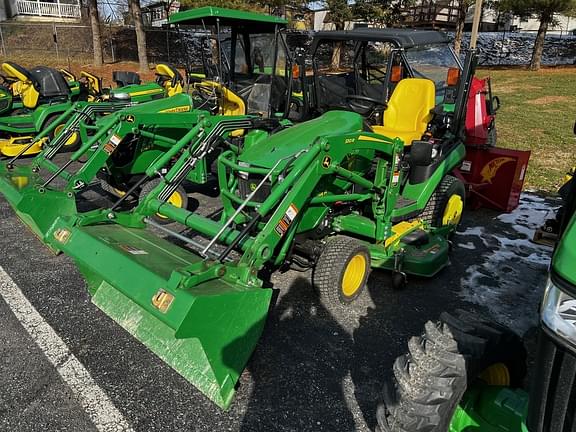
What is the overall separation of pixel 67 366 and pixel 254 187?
6.06ft

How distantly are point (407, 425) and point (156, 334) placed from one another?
70.7 inches

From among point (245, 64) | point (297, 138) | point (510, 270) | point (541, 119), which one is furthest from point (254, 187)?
point (541, 119)

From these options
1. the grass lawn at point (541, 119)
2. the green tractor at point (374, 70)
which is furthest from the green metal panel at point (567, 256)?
Answer: the grass lawn at point (541, 119)

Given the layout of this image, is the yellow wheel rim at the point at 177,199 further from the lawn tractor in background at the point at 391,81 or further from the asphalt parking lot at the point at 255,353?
the lawn tractor in background at the point at 391,81

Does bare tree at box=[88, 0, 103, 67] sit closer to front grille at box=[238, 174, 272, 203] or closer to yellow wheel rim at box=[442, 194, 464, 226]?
front grille at box=[238, 174, 272, 203]

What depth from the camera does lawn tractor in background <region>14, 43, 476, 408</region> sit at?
2668 mm

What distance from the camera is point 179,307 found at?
2.45 m

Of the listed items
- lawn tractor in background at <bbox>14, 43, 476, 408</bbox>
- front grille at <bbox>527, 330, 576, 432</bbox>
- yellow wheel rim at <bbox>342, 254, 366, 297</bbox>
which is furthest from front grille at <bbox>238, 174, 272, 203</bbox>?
front grille at <bbox>527, 330, 576, 432</bbox>

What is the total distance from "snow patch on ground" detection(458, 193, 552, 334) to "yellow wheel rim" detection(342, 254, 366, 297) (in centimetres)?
91

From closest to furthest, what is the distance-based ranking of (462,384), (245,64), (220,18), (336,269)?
(462,384) → (336,269) → (220,18) → (245,64)

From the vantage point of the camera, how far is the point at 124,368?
3084mm

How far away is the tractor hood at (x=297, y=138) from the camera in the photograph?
370cm

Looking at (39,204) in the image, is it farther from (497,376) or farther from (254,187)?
(497,376)

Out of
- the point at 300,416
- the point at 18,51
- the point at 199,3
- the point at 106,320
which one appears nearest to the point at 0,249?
the point at 106,320
